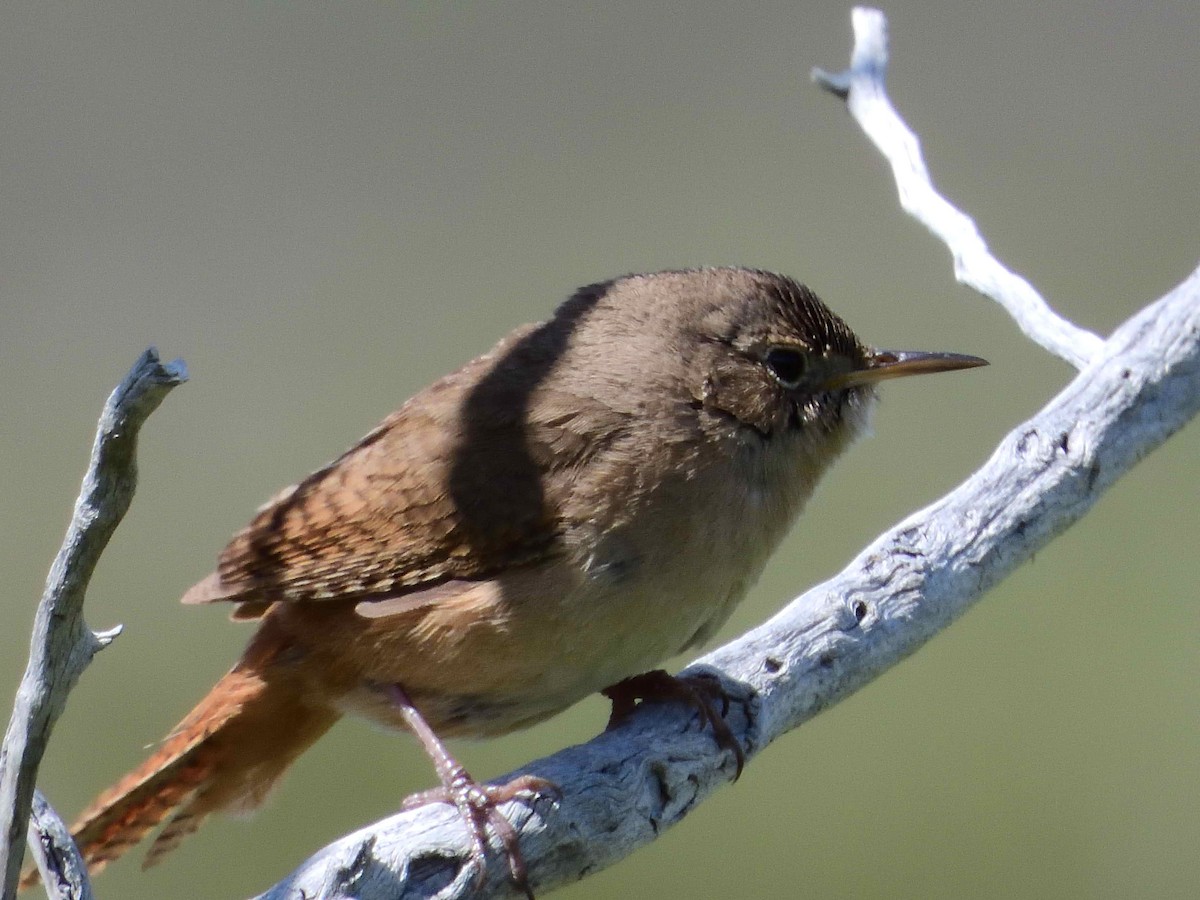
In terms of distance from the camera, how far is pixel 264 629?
10.1ft

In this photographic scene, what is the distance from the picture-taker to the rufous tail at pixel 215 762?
120 inches

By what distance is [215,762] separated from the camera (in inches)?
125

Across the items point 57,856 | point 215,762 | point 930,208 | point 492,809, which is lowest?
point 492,809

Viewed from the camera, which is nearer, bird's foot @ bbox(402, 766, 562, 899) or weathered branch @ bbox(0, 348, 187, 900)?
weathered branch @ bbox(0, 348, 187, 900)

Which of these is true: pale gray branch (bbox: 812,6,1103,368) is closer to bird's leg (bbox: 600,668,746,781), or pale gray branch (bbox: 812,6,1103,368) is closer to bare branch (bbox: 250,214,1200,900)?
bare branch (bbox: 250,214,1200,900)

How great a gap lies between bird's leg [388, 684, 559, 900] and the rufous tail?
424 mm

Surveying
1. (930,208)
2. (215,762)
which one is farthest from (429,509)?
(930,208)

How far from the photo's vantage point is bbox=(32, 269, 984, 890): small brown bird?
111 inches

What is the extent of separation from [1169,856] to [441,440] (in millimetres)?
3543

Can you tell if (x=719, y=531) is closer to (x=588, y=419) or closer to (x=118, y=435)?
(x=588, y=419)

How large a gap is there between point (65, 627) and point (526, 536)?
3.46 feet

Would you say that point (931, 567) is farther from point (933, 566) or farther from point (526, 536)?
point (526, 536)

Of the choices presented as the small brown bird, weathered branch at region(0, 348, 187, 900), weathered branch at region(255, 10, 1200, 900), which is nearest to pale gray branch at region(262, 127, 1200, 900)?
weathered branch at region(255, 10, 1200, 900)

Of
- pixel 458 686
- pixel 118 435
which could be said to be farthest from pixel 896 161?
pixel 118 435
